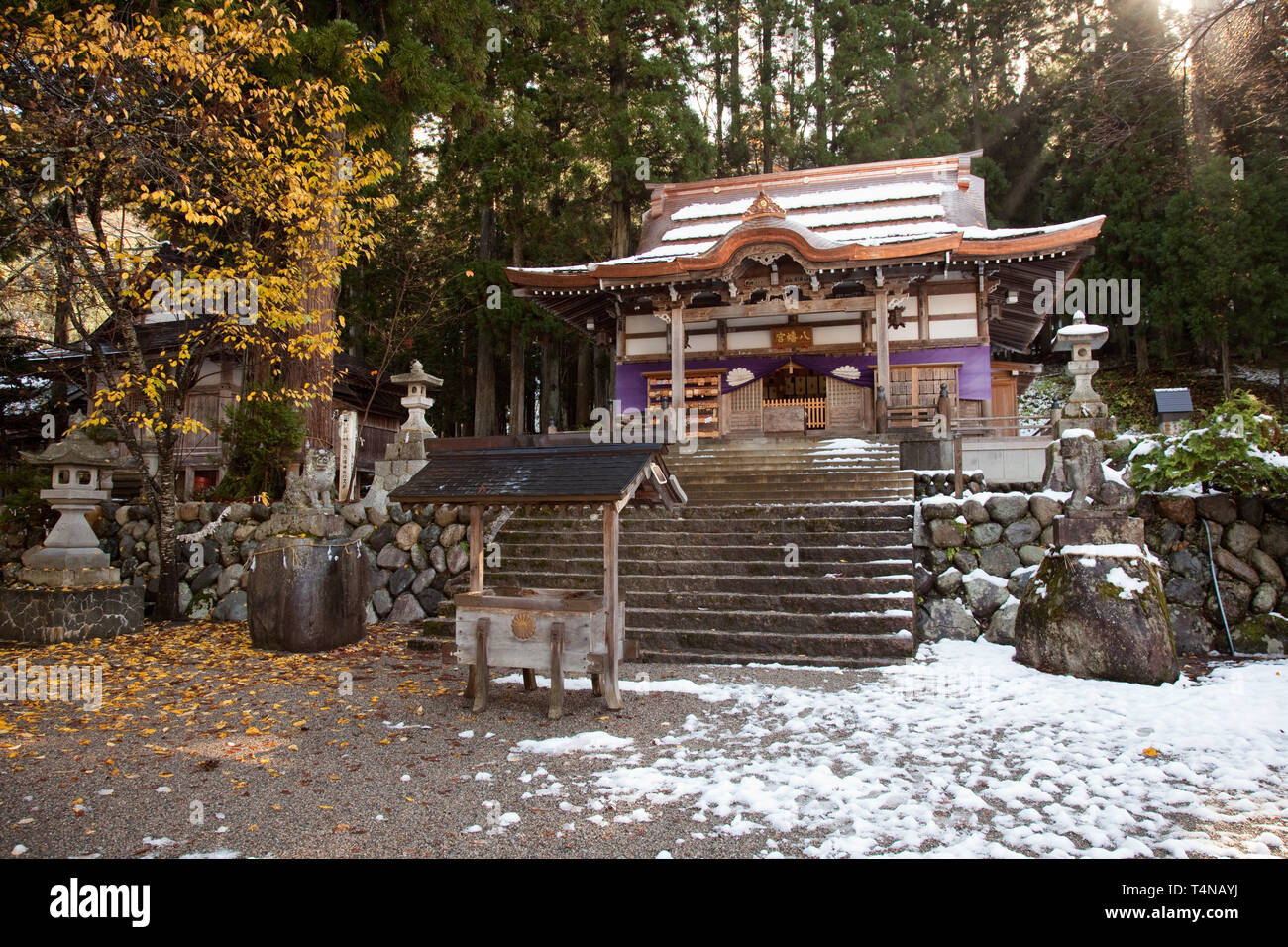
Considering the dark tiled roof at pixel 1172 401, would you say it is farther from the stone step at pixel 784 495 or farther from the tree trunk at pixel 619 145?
the tree trunk at pixel 619 145

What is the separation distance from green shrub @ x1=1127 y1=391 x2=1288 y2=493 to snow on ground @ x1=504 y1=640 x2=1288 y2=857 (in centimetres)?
204

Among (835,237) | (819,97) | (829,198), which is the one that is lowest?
(835,237)

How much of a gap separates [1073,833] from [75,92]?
10165 millimetres

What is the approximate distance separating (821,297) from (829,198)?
4982 mm

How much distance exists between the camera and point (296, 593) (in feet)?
24.3

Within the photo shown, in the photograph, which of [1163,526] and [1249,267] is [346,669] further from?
[1249,267]

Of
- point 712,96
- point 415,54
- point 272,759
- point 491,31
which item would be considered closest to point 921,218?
point 491,31

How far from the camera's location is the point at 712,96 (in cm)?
2638

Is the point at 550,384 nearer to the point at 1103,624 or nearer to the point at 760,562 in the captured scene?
the point at 760,562

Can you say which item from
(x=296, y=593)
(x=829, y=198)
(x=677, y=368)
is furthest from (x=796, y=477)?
(x=829, y=198)

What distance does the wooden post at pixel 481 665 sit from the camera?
5254 mm

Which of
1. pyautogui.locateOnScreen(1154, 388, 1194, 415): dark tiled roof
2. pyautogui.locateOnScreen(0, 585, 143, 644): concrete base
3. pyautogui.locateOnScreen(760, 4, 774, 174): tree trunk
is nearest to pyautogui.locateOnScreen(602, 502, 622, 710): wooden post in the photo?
pyautogui.locateOnScreen(0, 585, 143, 644): concrete base

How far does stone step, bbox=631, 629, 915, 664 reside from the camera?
22.0 feet

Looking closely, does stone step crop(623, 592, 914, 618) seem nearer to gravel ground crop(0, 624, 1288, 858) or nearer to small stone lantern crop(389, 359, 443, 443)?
gravel ground crop(0, 624, 1288, 858)
